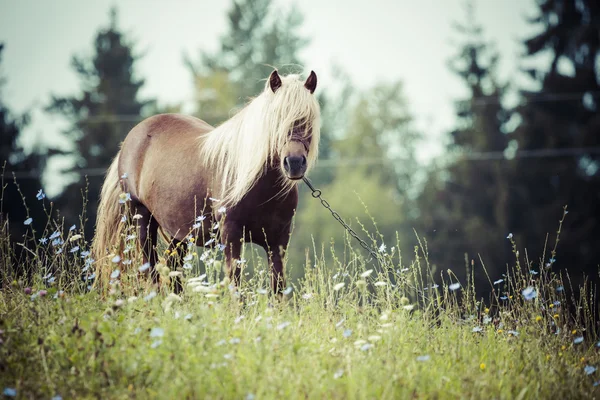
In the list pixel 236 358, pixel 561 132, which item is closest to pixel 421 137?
pixel 561 132

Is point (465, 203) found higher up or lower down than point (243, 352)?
lower down

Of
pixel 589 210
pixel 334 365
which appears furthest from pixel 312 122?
pixel 589 210

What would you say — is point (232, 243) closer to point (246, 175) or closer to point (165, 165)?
point (246, 175)

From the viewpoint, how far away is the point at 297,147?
477 cm

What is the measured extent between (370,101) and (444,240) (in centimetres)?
1168

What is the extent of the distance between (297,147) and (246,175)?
0.53m

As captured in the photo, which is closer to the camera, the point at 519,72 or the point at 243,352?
the point at 243,352

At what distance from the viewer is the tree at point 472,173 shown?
89.6ft

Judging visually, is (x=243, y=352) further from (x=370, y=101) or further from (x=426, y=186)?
(x=370, y=101)

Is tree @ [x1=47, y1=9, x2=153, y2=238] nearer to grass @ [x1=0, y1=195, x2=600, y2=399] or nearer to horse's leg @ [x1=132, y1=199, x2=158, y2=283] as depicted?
horse's leg @ [x1=132, y1=199, x2=158, y2=283]

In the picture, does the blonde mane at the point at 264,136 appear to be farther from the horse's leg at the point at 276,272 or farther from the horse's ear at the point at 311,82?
the horse's leg at the point at 276,272

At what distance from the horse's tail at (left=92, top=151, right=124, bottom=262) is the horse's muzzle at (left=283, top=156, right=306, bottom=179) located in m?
2.33

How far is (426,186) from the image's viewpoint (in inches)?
1346

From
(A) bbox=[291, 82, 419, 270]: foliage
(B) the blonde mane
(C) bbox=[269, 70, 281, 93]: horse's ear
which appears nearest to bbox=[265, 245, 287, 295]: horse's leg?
(B) the blonde mane
